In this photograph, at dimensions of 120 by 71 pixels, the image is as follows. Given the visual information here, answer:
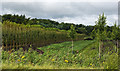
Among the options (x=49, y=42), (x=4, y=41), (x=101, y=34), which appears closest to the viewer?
(x=4, y=41)

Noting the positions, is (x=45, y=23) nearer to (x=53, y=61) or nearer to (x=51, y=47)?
(x=51, y=47)

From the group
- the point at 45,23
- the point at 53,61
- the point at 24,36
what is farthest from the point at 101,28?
the point at 45,23

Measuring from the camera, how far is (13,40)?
7805 mm

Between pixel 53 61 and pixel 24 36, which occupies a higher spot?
pixel 24 36

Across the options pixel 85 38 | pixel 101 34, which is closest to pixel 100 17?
pixel 101 34

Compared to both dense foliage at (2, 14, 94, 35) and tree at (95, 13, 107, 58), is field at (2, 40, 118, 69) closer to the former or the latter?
tree at (95, 13, 107, 58)

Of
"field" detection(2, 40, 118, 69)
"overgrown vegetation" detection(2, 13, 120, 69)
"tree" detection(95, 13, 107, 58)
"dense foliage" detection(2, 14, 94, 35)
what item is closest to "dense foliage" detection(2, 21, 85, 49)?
"overgrown vegetation" detection(2, 13, 120, 69)

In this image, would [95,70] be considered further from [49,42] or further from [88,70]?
[49,42]

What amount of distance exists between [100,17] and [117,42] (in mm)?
4305

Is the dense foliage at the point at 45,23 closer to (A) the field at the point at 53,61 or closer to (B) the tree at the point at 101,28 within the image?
(B) the tree at the point at 101,28

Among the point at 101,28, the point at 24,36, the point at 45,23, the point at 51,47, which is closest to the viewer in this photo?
the point at 24,36

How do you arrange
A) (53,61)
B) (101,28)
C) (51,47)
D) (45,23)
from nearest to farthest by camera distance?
(53,61)
(101,28)
(51,47)
(45,23)

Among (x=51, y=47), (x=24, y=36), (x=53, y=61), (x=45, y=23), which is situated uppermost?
(x=45, y=23)

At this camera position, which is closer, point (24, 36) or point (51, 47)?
point (24, 36)
